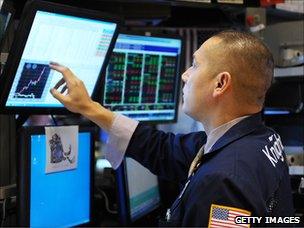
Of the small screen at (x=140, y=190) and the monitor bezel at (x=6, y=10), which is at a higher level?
the monitor bezel at (x=6, y=10)

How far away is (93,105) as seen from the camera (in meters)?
1.49

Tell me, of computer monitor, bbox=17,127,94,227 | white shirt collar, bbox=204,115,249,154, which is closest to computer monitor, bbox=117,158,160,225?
computer monitor, bbox=17,127,94,227

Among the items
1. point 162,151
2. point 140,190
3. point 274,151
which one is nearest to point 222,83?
point 274,151

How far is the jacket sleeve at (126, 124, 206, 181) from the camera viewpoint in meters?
1.54

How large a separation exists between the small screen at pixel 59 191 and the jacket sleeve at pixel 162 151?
18 cm

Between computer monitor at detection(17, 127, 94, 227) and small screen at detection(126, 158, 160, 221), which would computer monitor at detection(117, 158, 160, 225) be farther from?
computer monitor at detection(17, 127, 94, 227)

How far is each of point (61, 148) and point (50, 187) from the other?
0.13m

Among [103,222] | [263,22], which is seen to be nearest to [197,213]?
[103,222]

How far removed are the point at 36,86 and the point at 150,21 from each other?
866mm

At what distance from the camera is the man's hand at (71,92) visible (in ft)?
4.69

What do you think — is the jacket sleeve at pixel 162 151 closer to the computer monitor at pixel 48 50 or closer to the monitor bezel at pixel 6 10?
the computer monitor at pixel 48 50

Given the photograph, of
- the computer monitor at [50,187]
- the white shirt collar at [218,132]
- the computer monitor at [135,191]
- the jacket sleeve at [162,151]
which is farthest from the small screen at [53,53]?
the white shirt collar at [218,132]

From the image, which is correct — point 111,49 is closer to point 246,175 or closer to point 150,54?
point 150,54

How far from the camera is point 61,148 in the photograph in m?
1.50
